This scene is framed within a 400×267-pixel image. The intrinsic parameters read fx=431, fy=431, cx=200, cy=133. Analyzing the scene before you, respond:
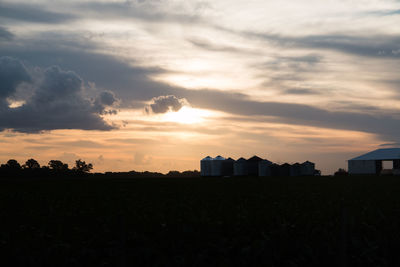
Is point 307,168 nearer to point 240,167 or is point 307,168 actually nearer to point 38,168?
point 240,167

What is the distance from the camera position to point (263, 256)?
6977 mm

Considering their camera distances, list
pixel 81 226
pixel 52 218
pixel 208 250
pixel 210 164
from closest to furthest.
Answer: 1. pixel 208 250
2. pixel 81 226
3. pixel 52 218
4. pixel 210 164

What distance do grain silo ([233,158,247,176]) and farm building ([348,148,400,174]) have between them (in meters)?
20.2

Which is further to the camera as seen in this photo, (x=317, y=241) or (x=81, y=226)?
(x=81, y=226)

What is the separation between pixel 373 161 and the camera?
78.6m

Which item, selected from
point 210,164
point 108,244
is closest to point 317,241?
point 108,244

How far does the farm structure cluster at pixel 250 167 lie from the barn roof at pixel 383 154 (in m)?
11.4

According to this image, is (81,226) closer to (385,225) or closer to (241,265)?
(241,265)

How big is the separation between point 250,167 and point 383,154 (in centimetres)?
2530

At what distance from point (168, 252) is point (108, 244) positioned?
1.27m

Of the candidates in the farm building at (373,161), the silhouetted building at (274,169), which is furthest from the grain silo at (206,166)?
the farm building at (373,161)

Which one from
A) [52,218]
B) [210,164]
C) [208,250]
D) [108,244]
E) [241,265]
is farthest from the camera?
[210,164]

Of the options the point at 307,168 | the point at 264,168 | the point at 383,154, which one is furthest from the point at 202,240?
the point at 307,168

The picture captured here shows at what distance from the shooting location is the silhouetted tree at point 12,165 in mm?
94438
